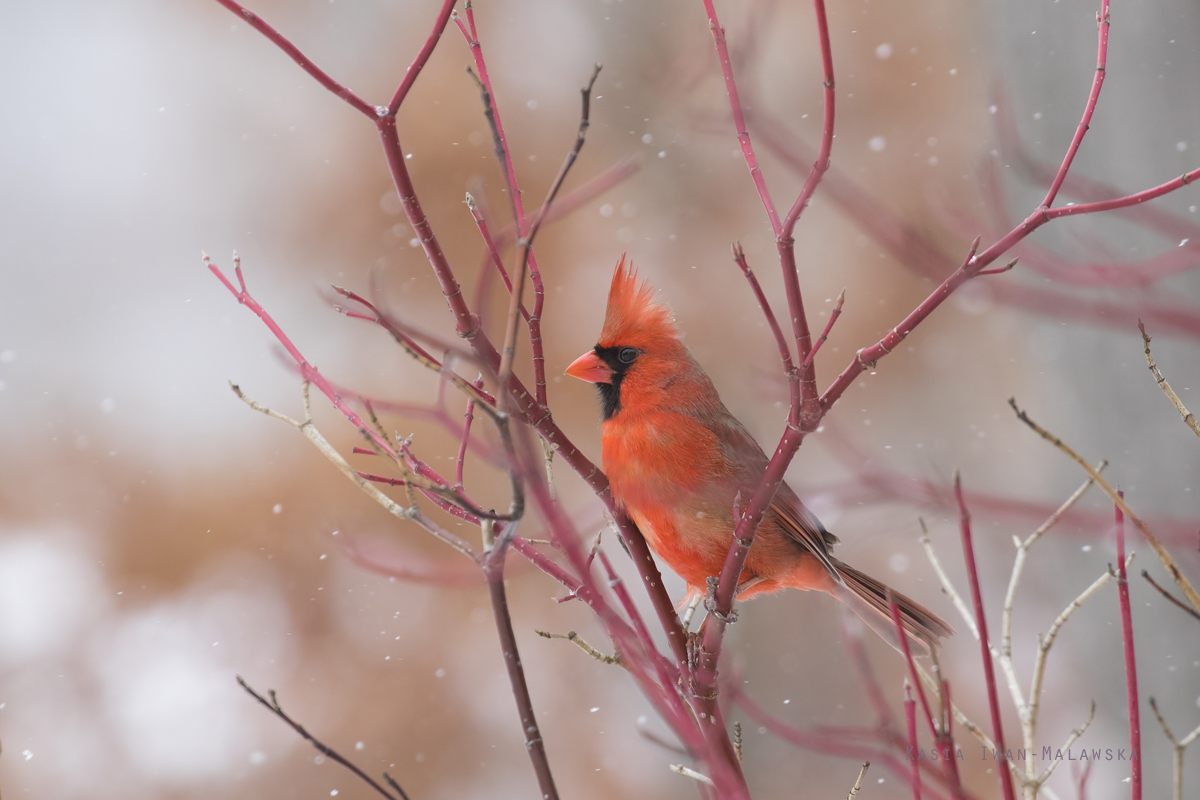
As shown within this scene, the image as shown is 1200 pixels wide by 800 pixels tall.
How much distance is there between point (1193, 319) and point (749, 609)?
111 inches

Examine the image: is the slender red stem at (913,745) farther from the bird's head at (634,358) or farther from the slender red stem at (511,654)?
the bird's head at (634,358)

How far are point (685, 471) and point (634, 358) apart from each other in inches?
6.3

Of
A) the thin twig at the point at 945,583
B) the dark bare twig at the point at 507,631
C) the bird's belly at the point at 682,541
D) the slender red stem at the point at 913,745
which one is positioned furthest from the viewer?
the bird's belly at the point at 682,541

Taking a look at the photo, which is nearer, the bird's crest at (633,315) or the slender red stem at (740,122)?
the slender red stem at (740,122)

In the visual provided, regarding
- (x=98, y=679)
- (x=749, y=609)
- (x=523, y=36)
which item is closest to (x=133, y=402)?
(x=98, y=679)

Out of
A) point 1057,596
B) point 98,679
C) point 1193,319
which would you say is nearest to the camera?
point 1193,319

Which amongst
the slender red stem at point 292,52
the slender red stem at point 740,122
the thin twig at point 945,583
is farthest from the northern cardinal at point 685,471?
the slender red stem at point 292,52

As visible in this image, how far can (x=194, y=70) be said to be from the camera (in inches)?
130

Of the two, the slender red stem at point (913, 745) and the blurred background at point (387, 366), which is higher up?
the blurred background at point (387, 366)

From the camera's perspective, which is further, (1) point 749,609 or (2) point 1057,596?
(1) point 749,609

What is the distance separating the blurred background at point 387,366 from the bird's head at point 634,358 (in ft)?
5.24

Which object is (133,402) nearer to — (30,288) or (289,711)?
(30,288)

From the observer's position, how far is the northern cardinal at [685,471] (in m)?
1.02

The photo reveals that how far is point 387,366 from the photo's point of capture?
309 centimetres
